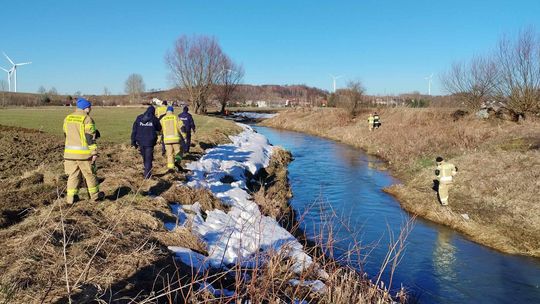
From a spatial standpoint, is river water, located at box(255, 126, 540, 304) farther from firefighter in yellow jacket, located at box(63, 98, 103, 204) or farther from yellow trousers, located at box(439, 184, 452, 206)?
firefighter in yellow jacket, located at box(63, 98, 103, 204)

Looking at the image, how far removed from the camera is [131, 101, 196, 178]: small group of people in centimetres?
987

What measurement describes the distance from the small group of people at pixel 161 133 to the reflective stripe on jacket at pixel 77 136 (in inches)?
50.5

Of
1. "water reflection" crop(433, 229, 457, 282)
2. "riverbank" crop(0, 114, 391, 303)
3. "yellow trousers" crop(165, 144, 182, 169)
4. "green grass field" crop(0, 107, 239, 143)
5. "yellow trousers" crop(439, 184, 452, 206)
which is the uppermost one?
"green grass field" crop(0, 107, 239, 143)

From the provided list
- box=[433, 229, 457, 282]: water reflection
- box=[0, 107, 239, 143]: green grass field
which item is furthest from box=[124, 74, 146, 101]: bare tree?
box=[433, 229, 457, 282]: water reflection

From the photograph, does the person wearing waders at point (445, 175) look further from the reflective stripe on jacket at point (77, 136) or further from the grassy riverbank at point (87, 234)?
the reflective stripe on jacket at point (77, 136)

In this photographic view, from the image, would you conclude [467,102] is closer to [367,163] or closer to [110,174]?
[367,163]

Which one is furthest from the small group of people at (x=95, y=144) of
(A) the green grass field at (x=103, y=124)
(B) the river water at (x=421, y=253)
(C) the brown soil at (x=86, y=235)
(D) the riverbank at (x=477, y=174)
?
(A) the green grass field at (x=103, y=124)

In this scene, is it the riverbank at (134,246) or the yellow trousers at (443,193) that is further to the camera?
the yellow trousers at (443,193)

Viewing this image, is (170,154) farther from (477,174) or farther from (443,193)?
(477,174)

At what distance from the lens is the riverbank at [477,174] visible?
10469 mm

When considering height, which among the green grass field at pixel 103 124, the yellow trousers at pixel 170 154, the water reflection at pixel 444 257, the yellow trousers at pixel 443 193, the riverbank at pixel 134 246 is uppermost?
the green grass field at pixel 103 124

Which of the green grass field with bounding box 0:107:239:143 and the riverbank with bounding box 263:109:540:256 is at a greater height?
the green grass field with bounding box 0:107:239:143

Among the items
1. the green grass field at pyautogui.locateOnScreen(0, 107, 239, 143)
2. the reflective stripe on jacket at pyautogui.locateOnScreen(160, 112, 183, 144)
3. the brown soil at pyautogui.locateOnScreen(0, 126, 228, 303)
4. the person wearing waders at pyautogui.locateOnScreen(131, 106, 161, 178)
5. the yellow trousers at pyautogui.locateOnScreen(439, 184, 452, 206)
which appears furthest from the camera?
the green grass field at pyautogui.locateOnScreen(0, 107, 239, 143)

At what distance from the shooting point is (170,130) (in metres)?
11.5
